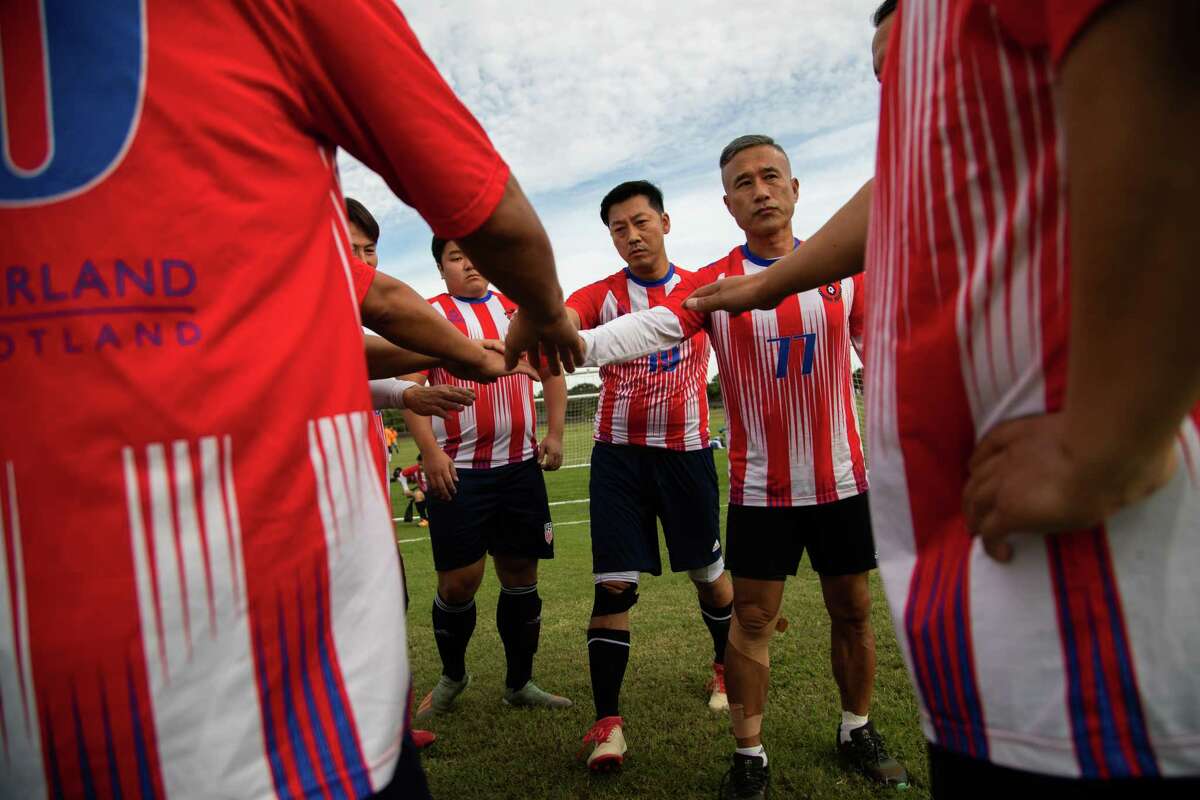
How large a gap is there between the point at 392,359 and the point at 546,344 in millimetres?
477

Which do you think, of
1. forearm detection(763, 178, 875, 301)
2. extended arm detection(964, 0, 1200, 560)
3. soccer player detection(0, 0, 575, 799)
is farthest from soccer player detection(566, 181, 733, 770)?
extended arm detection(964, 0, 1200, 560)

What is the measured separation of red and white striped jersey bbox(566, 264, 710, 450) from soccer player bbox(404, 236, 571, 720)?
0.56 metres

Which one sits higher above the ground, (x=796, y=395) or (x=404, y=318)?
(x=404, y=318)

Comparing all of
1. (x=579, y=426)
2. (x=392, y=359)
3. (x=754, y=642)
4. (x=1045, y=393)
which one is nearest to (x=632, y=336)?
(x=392, y=359)

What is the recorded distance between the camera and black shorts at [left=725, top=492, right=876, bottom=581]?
3.29 metres

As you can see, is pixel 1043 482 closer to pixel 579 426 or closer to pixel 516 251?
pixel 516 251

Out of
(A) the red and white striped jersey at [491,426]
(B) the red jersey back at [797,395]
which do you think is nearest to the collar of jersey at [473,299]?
(A) the red and white striped jersey at [491,426]

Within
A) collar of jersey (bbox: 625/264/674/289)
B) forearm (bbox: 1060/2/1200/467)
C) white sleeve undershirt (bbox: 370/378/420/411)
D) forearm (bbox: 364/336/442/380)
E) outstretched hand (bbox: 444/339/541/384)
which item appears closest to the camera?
forearm (bbox: 1060/2/1200/467)

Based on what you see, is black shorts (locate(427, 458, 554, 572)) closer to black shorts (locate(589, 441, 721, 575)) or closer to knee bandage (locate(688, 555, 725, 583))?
black shorts (locate(589, 441, 721, 575))

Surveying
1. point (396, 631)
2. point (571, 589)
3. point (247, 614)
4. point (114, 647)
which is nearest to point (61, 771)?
point (114, 647)

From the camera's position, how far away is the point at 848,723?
10.6ft

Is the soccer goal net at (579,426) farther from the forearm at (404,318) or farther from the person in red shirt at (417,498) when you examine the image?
the forearm at (404,318)

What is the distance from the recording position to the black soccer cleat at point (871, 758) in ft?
9.89

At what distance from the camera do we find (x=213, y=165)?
1.00 meters
